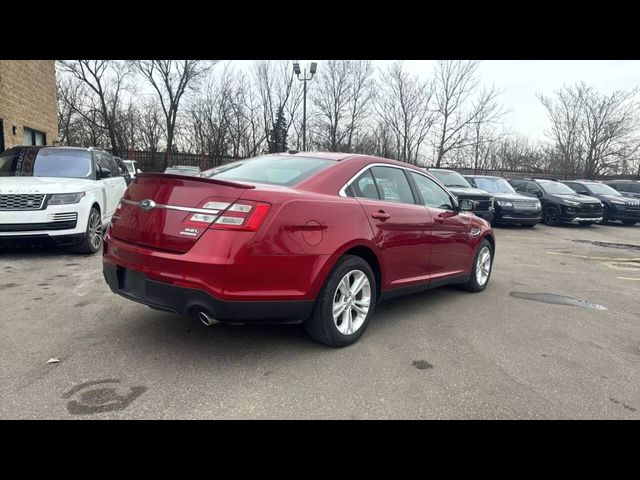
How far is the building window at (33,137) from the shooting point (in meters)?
15.5

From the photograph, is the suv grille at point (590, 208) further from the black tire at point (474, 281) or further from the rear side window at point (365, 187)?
the rear side window at point (365, 187)

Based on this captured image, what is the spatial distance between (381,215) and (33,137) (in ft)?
56.6

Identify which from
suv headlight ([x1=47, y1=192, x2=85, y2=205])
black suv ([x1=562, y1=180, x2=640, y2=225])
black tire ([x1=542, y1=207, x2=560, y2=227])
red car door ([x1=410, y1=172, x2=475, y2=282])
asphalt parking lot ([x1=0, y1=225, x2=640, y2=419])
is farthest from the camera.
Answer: black suv ([x1=562, y1=180, x2=640, y2=225])

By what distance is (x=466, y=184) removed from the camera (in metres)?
14.1

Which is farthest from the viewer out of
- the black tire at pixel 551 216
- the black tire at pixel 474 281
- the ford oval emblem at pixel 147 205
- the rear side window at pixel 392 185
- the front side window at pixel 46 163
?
the black tire at pixel 551 216

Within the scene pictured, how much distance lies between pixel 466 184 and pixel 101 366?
13.0m

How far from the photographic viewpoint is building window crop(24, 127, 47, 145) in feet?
50.8

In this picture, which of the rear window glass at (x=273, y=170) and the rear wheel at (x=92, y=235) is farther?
the rear wheel at (x=92, y=235)

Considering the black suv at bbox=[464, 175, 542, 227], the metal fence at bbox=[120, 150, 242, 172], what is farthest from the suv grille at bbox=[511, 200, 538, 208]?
the metal fence at bbox=[120, 150, 242, 172]

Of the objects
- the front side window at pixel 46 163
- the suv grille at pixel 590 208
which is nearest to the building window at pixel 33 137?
the front side window at pixel 46 163

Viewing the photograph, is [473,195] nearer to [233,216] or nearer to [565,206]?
[565,206]

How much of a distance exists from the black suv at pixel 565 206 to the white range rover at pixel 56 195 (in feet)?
46.0

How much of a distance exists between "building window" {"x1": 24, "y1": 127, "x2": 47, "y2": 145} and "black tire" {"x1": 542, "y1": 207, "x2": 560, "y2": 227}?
738 inches

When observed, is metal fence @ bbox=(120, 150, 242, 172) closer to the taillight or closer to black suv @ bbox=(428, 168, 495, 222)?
black suv @ bbox=(428, 168, 495, 222)
